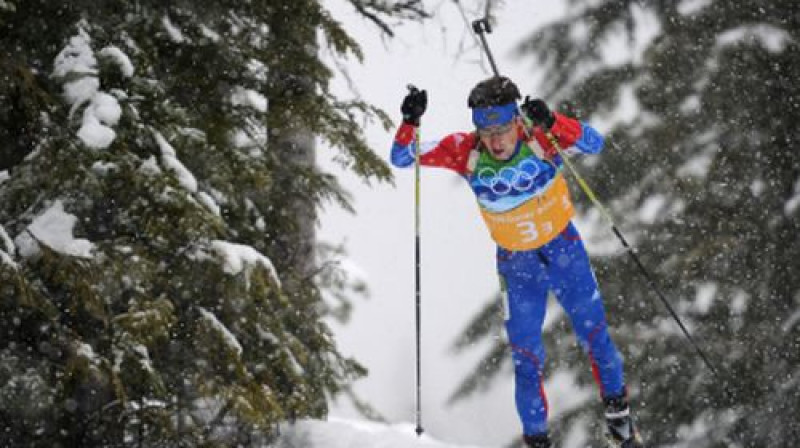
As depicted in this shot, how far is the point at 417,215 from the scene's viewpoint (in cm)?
581

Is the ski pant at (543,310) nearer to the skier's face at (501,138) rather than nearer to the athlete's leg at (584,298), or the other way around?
the athlete's leg at (584,298)

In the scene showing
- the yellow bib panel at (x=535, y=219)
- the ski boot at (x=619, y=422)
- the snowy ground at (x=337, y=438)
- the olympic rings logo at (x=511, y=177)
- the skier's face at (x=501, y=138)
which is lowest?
the ski boot at (x=619, y=422)

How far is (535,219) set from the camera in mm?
5566

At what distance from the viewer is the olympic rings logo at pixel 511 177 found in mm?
5480

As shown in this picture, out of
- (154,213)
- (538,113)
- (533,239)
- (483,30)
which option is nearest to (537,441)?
(533,239)

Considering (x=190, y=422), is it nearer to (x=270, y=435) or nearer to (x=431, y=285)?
(x=270, y=435)

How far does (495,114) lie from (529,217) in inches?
27.9

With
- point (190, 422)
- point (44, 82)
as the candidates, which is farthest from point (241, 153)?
point (190, 422)

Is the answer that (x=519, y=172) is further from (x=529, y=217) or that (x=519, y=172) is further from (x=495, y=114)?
(x=495, y=114)

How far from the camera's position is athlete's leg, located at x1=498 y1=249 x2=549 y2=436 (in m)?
5.79

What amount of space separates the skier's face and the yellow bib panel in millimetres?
345

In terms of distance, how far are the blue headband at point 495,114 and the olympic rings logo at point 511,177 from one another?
0.31 m

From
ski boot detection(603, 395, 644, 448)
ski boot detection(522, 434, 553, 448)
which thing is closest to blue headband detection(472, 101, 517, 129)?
ski boot detection(603, 395, 644, 448)

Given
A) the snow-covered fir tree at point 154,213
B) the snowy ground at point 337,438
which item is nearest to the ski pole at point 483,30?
the snow-covered fir tree at point 154,213
